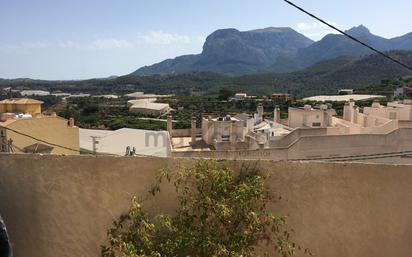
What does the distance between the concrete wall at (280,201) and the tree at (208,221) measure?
161 millimetres

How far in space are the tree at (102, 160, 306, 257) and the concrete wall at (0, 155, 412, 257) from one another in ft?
0.53

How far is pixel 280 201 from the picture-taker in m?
4.15

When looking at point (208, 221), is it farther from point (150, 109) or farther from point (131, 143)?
point (150, 109)

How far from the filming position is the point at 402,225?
4.15 m

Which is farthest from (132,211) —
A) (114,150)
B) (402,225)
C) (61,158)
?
(114,150)

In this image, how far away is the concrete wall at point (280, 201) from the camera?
13.6ft

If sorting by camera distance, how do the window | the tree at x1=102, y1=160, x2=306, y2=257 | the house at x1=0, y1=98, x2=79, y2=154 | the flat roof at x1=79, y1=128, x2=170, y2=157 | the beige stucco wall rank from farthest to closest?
the window → the flat roof at x1=79, y1=128, x2=170, y2=157 → the beige stucco wall → the house at x1=0, y1=98, x2=79, y2=154 → the tree at x1=102, y1=160, x2=306, y2=257

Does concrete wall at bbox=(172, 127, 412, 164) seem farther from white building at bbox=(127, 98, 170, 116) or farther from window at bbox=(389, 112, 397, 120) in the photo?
white building at bbox=(127, 98, 170, 116)

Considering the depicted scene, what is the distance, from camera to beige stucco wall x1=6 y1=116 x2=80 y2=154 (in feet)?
62.7

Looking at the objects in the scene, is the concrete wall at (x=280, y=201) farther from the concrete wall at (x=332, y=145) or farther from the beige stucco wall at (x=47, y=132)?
the beige stucco wall at (x=47, y=132)

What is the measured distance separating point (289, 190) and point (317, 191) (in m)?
0.28

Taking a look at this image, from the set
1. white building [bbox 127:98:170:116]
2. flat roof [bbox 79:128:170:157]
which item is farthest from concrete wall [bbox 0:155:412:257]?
white building [bbox 127:98:170:116]

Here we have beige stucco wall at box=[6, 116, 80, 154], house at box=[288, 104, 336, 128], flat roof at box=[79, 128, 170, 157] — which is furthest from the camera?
house at box=[288, 104, 336, 128]

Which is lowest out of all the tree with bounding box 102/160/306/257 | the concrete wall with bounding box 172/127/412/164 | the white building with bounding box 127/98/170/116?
the white building with bounding box 127/98/170/116
